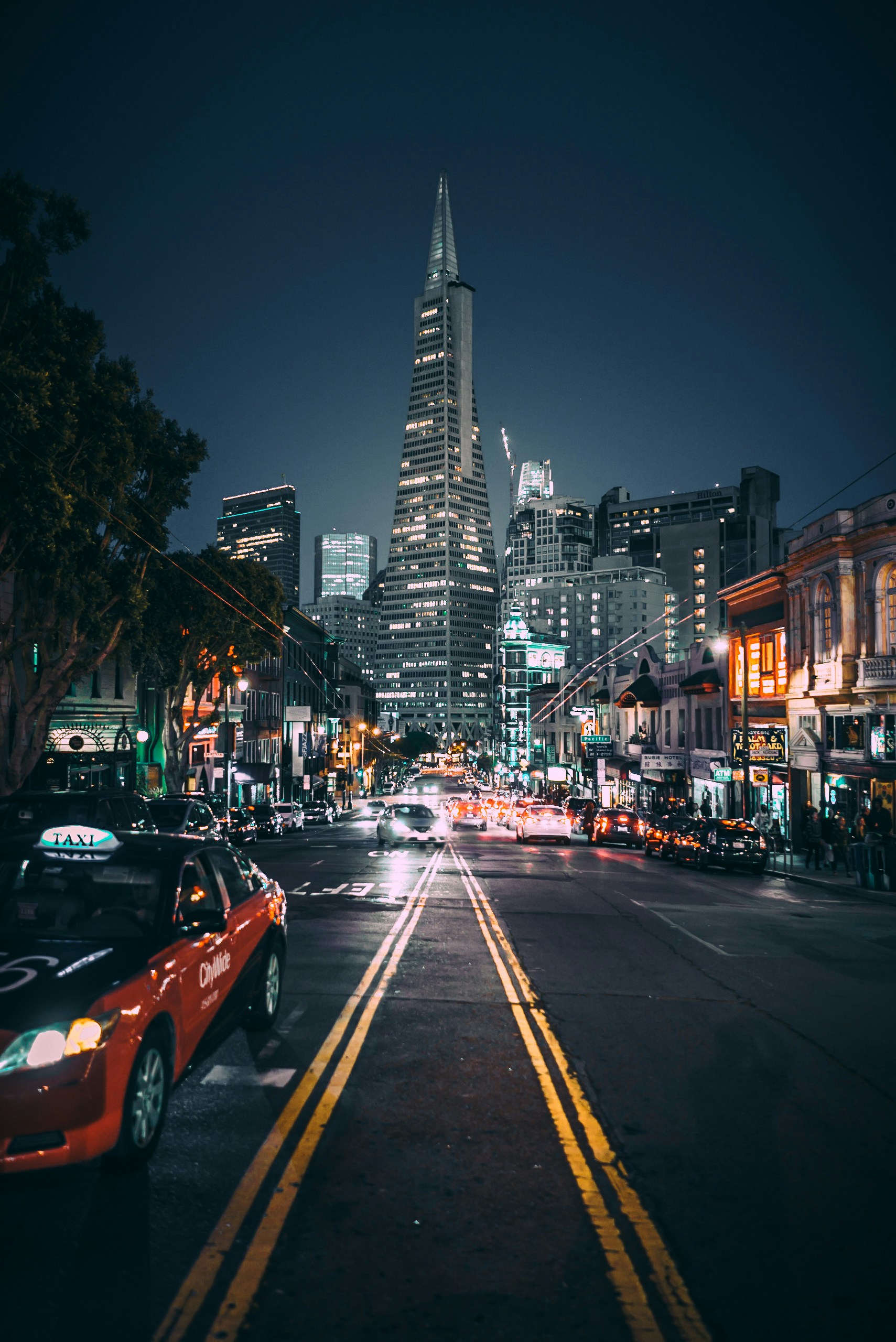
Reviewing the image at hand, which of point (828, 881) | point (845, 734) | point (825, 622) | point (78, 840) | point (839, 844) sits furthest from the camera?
point (825, 622)

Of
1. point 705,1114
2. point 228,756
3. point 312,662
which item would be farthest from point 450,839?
point 312,662

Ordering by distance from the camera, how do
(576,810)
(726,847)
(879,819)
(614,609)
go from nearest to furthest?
1. (726,847)
2. (879,819)
3. (576,810)
4. (614,609)

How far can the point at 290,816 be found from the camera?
133 ft

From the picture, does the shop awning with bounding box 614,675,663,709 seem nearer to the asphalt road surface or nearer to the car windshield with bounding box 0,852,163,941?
the asphalt road surface

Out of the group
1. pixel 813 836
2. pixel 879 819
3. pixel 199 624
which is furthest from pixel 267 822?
pixel 879 819

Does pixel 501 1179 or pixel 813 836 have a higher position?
pixel 501 1179

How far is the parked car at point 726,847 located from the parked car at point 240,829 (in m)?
14.5

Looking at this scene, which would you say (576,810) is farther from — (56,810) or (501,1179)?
(501,1179)

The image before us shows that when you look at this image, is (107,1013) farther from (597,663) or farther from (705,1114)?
(597,663)

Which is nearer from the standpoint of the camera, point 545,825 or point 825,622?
point 825,622

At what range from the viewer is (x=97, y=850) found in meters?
6.40

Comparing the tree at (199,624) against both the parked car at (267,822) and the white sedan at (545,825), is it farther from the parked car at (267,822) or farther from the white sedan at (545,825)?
the white sedan at (545,825)

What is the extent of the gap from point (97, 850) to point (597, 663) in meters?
80.7

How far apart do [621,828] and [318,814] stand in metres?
19.5
